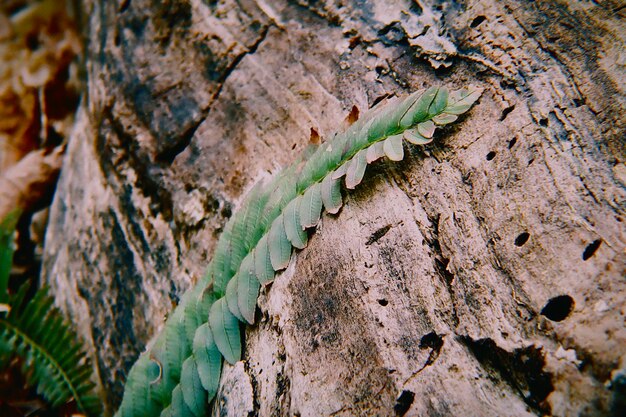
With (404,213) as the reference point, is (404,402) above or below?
below

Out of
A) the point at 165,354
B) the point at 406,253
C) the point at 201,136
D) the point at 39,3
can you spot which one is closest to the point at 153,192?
the point at 201,136

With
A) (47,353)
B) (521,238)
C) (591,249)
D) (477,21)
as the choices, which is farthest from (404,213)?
(47,353)

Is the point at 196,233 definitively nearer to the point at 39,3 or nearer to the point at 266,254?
the point at 266,254

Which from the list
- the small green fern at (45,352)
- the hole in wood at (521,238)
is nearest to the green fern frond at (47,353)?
the small green fern at (45,352)

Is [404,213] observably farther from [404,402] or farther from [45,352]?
[45,352]

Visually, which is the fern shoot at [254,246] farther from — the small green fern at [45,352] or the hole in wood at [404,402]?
the small green fern at [45,352]

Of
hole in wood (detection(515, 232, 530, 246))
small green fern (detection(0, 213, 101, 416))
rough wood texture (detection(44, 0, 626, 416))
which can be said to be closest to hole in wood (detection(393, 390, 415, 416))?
rough wood texture (detection(44, 0, 626, 416))

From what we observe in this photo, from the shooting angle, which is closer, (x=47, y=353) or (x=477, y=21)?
(x=477, y=21)
